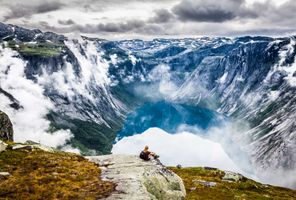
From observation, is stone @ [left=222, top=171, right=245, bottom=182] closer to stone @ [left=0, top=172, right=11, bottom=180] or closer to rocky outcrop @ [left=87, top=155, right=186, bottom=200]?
rocky outcrop @ [left=87, top=155, right=186, bottom=200]

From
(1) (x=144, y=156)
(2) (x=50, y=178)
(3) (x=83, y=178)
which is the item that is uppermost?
(1) (x=144, y=156)

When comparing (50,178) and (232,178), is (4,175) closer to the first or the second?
(50,178)

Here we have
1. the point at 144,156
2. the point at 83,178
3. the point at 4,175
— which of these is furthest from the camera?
the point at 144,156

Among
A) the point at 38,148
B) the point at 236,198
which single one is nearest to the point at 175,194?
the point at 38,148

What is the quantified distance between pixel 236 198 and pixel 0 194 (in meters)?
58.1

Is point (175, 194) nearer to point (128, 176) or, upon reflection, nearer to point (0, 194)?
point (128, 176)

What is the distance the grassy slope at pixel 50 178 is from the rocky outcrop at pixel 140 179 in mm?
1358

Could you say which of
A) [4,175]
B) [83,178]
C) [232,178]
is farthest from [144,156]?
[232,178]

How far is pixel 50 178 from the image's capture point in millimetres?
48812

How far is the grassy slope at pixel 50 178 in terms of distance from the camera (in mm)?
43531

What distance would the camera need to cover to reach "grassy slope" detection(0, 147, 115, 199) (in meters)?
43.5

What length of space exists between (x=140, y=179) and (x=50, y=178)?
35.8 feet

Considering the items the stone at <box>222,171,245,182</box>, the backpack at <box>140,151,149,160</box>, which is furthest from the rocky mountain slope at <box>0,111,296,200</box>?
the stone at <box>222,171,245,182</box>

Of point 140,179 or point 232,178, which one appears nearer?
point 140,179
